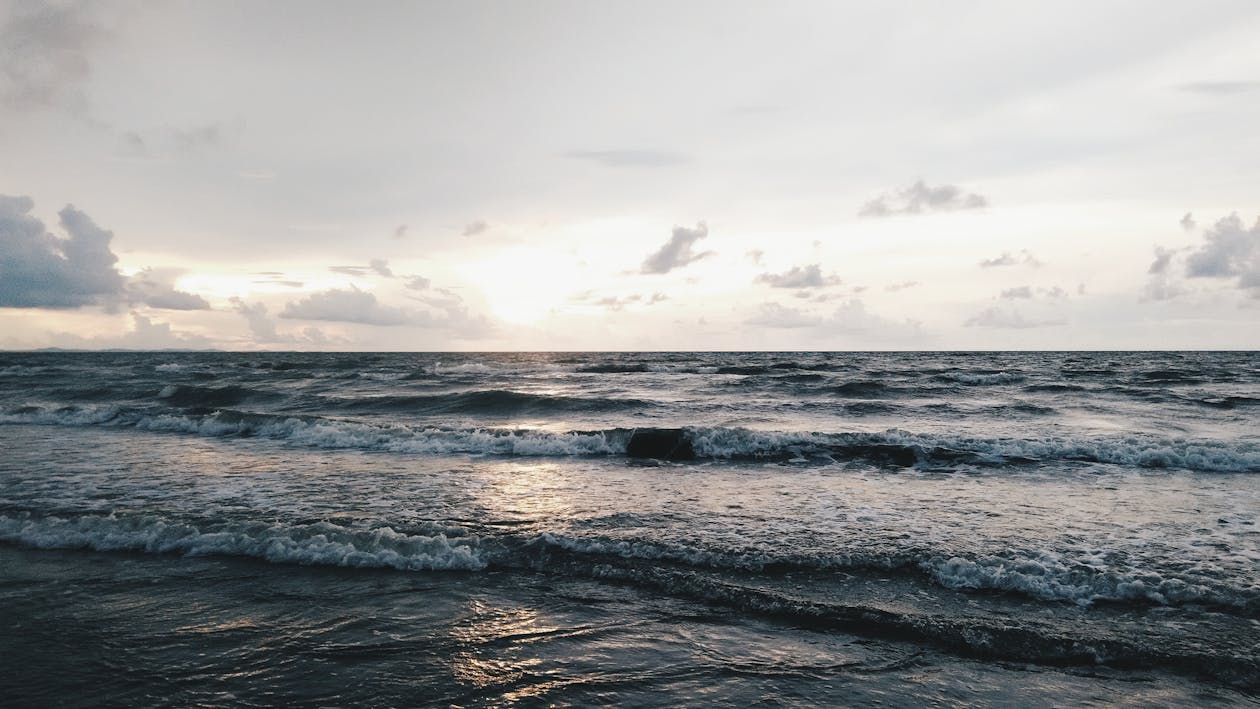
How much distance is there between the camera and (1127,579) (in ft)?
23.4

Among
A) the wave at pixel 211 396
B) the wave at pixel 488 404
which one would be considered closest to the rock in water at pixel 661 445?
the wave at pixel 488 404

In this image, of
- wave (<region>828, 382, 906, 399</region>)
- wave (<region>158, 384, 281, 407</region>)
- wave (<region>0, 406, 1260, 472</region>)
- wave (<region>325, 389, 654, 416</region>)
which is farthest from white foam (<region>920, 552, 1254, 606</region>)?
wave (<region>158, 384, 281, 407</region>)

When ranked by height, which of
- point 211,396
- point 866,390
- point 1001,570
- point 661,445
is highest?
point 866,390

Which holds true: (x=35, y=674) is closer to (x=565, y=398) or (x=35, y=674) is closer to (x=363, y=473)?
(x=363, y=473)

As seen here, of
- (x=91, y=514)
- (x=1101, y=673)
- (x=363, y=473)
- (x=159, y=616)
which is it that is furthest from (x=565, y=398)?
(x=1101, y=673)

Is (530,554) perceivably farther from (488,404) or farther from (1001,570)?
(488,404)

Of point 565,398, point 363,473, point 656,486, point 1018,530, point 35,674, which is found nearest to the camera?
point 35,674

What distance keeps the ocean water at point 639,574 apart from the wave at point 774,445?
17cm

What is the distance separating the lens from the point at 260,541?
860 centimetres

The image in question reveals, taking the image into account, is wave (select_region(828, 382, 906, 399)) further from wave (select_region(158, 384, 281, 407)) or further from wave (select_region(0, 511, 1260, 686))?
wave (select_region(158, 384, 281, 407))

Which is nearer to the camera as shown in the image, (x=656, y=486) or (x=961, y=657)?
(x=961, y=657)

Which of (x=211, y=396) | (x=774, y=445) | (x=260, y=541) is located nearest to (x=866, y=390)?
(x=774, y=445)

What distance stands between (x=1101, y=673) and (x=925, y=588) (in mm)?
1960

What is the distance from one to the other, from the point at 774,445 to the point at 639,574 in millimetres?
10998
